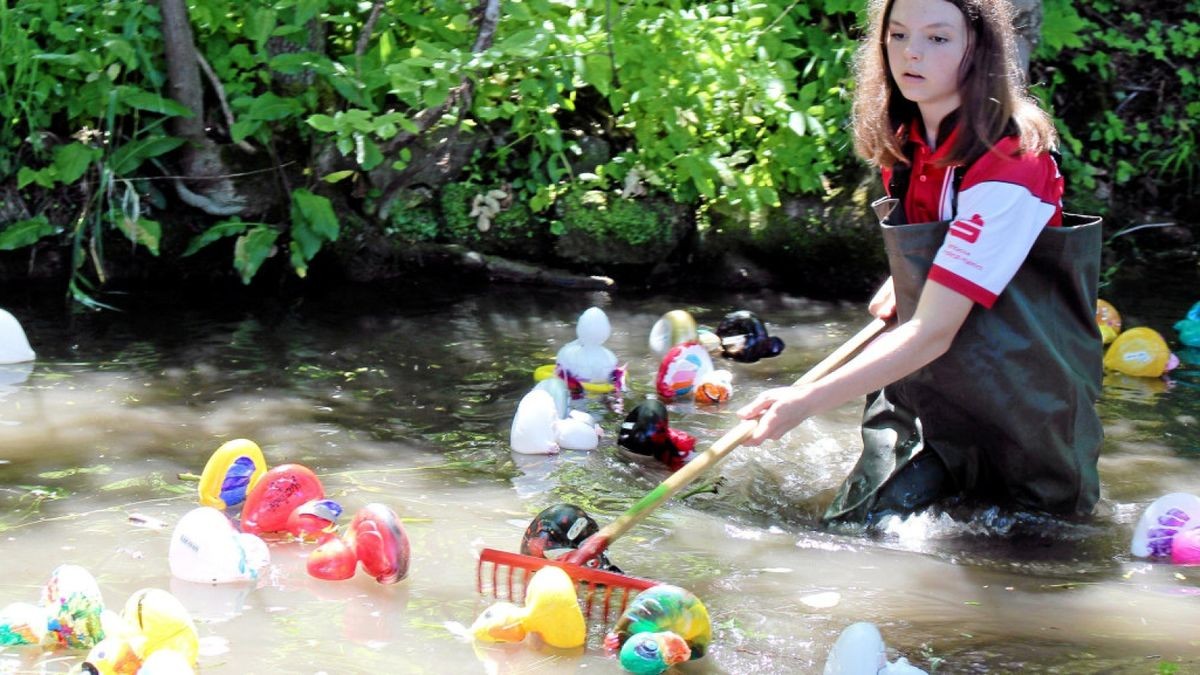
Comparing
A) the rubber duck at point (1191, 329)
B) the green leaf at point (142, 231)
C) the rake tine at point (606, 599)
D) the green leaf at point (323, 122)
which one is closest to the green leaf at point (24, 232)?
the green leaf at point (142, 231)

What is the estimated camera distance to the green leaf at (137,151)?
5.97 m

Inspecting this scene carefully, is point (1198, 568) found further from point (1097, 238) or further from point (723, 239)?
point (723, 239)

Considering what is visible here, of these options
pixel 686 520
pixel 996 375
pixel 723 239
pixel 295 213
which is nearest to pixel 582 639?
pixel 686 520

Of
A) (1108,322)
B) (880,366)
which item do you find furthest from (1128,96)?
(880,366)

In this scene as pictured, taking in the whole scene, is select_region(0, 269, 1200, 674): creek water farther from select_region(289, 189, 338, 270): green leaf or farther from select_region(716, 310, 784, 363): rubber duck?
select_region(289, 189, 338, 270): green leaf

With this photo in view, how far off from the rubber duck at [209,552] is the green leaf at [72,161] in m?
3.39

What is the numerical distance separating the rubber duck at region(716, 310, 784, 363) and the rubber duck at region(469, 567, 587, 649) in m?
2.64

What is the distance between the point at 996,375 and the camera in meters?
3.31

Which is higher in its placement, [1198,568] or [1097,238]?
[1097,238]

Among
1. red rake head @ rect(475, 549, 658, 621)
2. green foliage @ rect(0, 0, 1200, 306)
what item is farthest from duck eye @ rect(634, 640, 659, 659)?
green foliage @ rect(0, 0, 1200, 306)

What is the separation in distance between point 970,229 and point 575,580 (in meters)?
1.21

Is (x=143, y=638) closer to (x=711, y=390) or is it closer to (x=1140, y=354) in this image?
(x=711, y=390)

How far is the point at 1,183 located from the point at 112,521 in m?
3.32

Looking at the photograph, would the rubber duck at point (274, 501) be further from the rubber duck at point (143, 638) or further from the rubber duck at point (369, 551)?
the rubber duck at point (143, 638)
